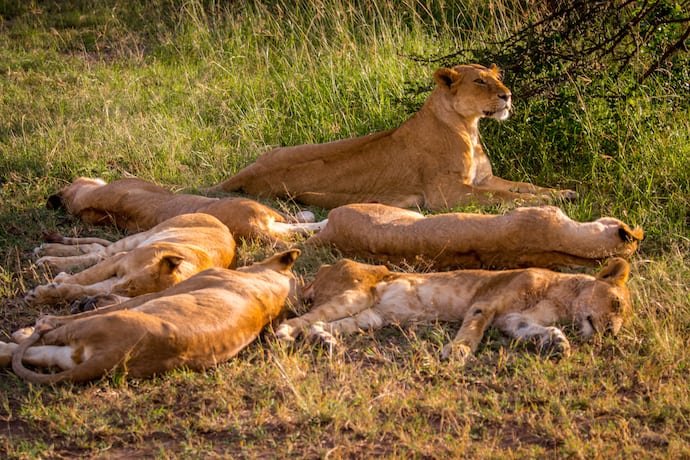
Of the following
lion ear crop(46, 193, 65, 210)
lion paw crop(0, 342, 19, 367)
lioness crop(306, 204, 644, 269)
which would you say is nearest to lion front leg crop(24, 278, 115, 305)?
lion paw crop(0, 342, 19, 367)

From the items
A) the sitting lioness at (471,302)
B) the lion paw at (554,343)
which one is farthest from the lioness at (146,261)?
the lion paw at (554,343)

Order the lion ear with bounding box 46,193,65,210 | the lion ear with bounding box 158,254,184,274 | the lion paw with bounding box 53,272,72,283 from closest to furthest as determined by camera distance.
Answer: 1. the lion ear with bounding box 158,254,184,274
2. the lion paw with bounding box 53,272,72,283
3. the lion ear with bounding box 46,193,65,210

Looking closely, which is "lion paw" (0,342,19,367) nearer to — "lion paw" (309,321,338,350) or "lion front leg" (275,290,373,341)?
"lion front leg" (275,290,373,341)

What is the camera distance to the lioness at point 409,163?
8016 mm

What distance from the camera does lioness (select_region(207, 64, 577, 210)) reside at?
316 inches

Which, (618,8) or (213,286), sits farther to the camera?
(618,8)

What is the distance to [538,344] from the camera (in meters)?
4.84

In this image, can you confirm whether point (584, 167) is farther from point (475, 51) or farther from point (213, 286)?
point (213, 286)

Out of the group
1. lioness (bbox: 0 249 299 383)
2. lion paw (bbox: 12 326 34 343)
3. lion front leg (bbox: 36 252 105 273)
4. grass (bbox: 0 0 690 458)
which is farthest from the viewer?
lion front leg (bbox: 36 252 105 273)

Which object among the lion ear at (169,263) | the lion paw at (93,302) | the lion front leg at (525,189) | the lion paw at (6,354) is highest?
the lion paw at (6,354)

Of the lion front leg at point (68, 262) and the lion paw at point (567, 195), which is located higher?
the lion front leg at point (68, 262)

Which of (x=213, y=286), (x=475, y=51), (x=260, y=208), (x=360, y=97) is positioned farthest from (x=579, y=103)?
(x=213, y=286)

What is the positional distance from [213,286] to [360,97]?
15.7 feet

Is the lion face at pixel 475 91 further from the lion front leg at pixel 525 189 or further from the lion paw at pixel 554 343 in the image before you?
the lion paw at pixel 554 343
